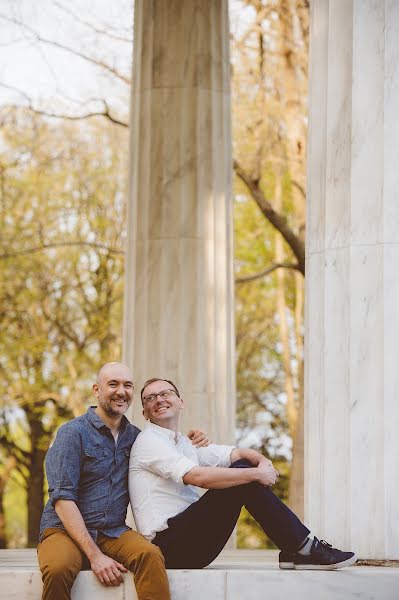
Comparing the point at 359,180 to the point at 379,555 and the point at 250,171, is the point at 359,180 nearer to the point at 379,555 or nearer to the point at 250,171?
the point at 379,555

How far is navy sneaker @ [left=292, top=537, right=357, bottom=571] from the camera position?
78.4ft

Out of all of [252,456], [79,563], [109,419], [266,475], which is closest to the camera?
[79,563]

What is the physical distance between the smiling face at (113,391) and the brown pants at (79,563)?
7.73 feet

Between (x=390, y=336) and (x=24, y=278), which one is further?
(x=24, y=278)

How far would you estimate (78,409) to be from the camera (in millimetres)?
72750

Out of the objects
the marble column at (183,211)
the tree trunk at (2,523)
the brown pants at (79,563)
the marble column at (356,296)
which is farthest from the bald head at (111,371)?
the tree trunk at (2,523)

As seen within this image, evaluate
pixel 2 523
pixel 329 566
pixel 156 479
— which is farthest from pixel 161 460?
pixel 2 523

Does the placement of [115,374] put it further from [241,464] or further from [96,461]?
[241,464]

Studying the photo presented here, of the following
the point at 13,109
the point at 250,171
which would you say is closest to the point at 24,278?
the point at 13,109

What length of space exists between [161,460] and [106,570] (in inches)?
88.2

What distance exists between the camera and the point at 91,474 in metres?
23.8

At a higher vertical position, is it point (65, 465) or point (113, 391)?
point (113, 391)

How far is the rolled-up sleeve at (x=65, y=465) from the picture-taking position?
2323cm

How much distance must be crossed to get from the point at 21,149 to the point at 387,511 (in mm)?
54405
